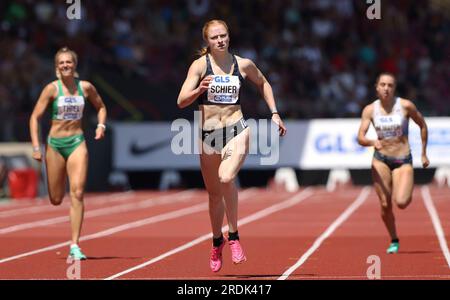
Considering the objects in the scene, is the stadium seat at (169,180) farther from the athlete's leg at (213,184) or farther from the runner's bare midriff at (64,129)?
the athlete's leg at (213,184)

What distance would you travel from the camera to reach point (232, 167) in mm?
10891

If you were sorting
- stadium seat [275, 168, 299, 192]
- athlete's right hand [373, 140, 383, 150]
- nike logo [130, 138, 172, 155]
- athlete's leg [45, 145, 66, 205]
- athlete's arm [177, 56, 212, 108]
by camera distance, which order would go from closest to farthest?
1. athlete's arm [177, 56, 212, 108]
2. athlete's leg [45, 145, 66, 205]
3. athlete's right hand [373, 140, 383, 150]
4. stadium seat [275, 168, 299, 192]
5. nike logo [130, 138, 172, 155]

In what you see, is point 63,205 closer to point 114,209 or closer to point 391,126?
point 114,209

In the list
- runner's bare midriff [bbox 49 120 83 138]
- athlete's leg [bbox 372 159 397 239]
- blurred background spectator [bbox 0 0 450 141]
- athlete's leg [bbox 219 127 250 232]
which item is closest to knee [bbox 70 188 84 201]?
runner's bare midriff [bbox 49 120 83 138]

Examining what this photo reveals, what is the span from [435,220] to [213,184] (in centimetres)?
826

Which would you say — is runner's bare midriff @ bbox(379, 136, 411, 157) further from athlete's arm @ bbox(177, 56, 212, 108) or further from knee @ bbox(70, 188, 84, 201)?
athlete's arm @ bbox(177, 56, 212, 108)

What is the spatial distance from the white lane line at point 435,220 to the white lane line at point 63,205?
5777 mm

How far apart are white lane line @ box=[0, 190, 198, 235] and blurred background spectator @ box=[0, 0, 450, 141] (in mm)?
2179

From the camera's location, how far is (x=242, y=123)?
11.2 m

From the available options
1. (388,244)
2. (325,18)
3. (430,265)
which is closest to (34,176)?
(325,18)

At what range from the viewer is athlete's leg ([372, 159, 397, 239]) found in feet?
46.1

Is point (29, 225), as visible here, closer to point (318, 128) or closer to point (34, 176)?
point (34, 176)

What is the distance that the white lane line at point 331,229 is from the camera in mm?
12073

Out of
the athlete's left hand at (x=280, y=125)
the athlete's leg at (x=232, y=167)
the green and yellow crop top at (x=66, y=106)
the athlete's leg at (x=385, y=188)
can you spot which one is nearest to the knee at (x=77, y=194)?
the green and yellow crop top at (x=66, y=106)
